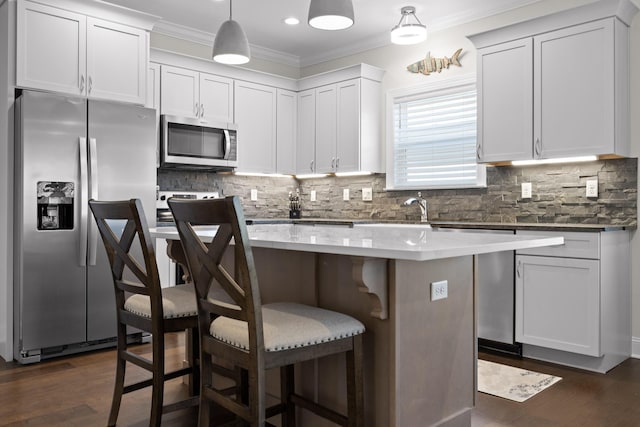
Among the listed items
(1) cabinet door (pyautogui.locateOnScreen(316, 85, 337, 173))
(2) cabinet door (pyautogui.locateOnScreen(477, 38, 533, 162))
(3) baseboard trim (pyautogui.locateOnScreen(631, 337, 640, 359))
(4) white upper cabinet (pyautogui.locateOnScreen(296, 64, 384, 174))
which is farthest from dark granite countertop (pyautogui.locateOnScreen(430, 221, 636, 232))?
(1) cabinet door (pyautogui.locateOnScreen(316, 85, 337, 173))

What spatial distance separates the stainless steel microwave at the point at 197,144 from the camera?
15.7ft

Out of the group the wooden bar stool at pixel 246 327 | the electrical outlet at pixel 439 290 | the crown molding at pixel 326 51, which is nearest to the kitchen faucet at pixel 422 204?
the crown molding at pixel 326 51

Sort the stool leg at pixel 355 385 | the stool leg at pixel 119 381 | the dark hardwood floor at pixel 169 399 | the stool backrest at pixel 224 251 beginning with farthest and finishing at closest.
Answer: the dark hardwood floor at pixel 169 399
the stool leg at pixel 119 381
the stool leg at pixel 355 385
the stool backrest at pixel 224 251

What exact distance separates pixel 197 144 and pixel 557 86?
121 inches

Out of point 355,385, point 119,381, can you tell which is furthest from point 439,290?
point 119,381

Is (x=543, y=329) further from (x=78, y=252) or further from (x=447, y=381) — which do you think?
(x=78, y=252)

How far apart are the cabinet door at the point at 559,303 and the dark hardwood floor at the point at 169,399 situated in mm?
176

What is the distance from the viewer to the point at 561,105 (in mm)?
3771

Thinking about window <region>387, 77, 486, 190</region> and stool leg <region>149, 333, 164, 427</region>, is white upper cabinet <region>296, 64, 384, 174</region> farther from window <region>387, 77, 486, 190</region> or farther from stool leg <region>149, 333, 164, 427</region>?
stool leg <region>149, 333, 164, 427</region>

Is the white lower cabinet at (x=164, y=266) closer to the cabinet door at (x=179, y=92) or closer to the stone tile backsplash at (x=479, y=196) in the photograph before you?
the stone tile backsplash at (x=479, y=196)

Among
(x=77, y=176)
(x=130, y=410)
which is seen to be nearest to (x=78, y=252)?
(x=77, y=176)

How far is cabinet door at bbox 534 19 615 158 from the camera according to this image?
141 inches

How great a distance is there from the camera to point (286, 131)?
592 centimetres

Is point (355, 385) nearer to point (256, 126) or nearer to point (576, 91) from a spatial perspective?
point (576, 91)
